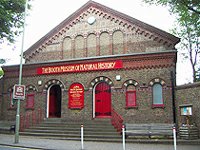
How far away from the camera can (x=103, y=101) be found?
19266 millimetres

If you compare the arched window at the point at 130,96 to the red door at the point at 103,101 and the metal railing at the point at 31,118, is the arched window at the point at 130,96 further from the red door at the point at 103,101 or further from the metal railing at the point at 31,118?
the metal railing at the point at 31,118

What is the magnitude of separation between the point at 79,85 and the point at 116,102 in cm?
342

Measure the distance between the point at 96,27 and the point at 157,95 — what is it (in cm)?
830

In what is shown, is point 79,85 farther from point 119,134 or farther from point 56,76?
point 119,134

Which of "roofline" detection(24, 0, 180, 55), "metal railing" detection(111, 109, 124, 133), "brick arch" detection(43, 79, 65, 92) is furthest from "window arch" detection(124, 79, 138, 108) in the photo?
"brick arch" detection(43, 79, 65, 92)

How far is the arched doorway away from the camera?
2100 centimetres

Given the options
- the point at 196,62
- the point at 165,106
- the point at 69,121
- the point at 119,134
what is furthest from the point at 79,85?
the point at 196,62

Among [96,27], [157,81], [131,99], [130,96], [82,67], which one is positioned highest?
[96,27]

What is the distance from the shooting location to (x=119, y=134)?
52.5ft

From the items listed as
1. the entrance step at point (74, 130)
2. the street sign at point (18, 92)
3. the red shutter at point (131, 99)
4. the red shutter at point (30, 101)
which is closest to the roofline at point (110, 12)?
the red shutter at point (30, 101)

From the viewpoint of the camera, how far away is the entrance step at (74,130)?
1595cm

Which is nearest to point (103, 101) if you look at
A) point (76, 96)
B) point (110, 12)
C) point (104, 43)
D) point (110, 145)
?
point (76, 96)

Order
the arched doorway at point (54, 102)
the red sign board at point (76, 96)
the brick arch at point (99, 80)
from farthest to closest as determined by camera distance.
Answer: the arched doorway at point (54, 102) → the red sign board at point (76, 96) → the brick arch at point (99, 80)

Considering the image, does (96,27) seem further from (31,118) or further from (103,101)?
(31,118)
